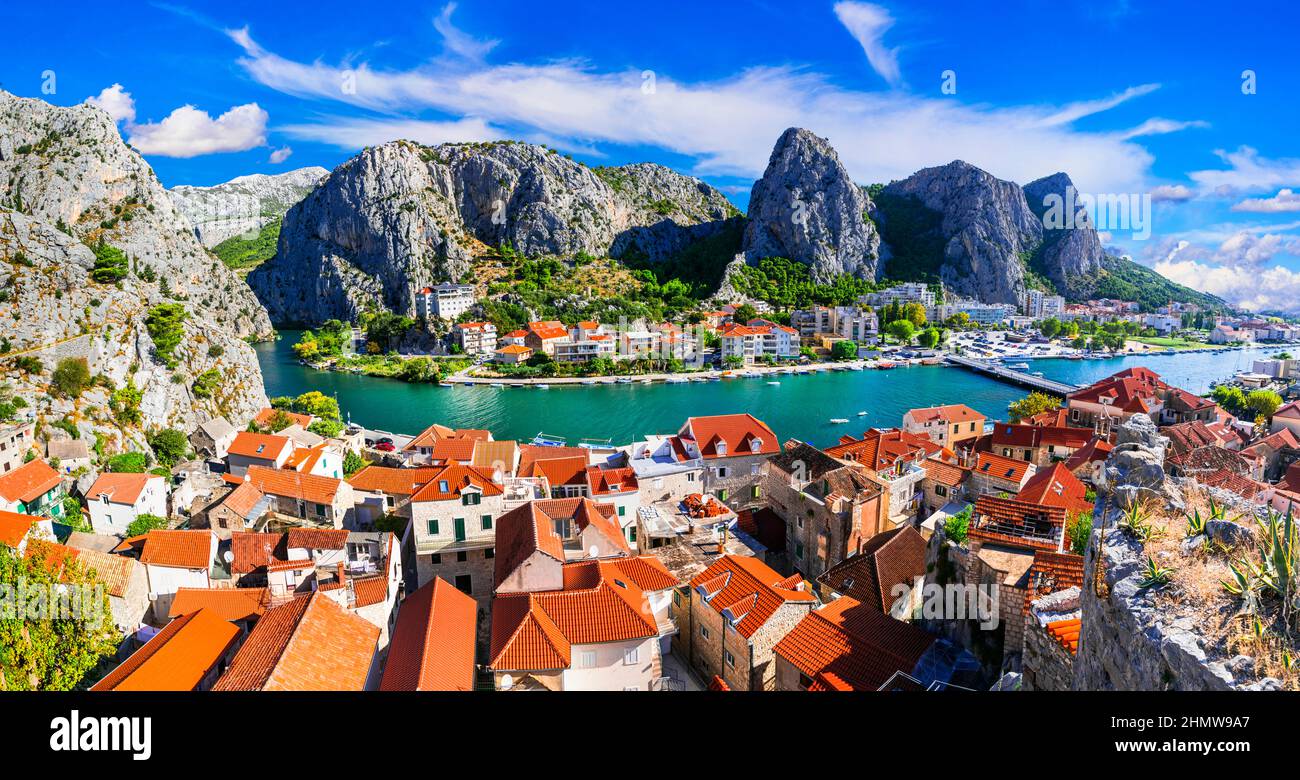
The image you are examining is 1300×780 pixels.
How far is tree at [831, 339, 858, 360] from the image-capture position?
80.0 meters

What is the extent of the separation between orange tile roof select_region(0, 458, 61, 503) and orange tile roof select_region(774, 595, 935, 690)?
A: 79.7 feet

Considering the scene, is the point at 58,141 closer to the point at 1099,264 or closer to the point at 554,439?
the point at 554,439

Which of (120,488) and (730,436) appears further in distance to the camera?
(730,436)

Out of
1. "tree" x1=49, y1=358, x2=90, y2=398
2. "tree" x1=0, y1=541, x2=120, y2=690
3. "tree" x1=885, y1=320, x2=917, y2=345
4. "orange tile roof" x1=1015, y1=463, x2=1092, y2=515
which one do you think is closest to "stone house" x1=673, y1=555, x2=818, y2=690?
"orange tile roof" x1=1015, y1=463, x2=1092, y2=515

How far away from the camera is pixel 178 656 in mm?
11953

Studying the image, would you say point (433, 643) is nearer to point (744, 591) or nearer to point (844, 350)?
point (744, 591)

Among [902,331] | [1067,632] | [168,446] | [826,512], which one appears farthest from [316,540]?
[902,331]

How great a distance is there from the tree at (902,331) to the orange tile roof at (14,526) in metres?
90.4

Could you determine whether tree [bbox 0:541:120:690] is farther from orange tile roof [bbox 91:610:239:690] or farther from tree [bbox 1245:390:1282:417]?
Answer: tree [bbox 1245:390:1282:417]

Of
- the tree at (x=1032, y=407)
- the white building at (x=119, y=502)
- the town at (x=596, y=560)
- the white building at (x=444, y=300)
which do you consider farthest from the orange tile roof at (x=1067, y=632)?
the white building at (x=444, y=300)

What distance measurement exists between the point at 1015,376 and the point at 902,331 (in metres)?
25.4

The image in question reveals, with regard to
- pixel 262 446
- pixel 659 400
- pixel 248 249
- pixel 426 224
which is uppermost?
pixel 248 249

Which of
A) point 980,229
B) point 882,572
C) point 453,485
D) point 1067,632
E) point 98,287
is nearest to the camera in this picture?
point 1067,632

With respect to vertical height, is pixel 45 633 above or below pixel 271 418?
below
